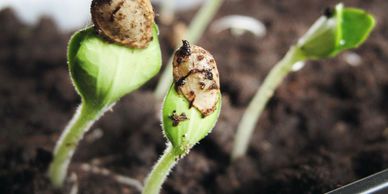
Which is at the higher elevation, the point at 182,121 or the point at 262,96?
the point at 262,96

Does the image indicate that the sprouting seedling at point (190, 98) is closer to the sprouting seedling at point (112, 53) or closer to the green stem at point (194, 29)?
the sprouting seedling at point (112, 53)

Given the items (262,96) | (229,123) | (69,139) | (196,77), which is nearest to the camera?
(196,77)

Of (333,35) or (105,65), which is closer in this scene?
(105,65)

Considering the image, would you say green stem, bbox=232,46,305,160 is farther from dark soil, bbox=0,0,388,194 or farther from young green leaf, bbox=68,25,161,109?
young green leaf, bbox=68,25,161,109

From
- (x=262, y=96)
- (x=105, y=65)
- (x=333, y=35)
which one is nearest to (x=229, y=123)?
(x=262, y=96)

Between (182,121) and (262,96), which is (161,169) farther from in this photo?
(262,96)

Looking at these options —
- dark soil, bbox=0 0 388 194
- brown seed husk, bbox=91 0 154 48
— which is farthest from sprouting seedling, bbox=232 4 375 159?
brown seed husk, bbox=91 0 154 48

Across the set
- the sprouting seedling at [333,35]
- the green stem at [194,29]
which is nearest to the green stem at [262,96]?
the sprouting seedling at [333,35]

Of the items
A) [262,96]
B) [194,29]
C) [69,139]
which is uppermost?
[194,29]
